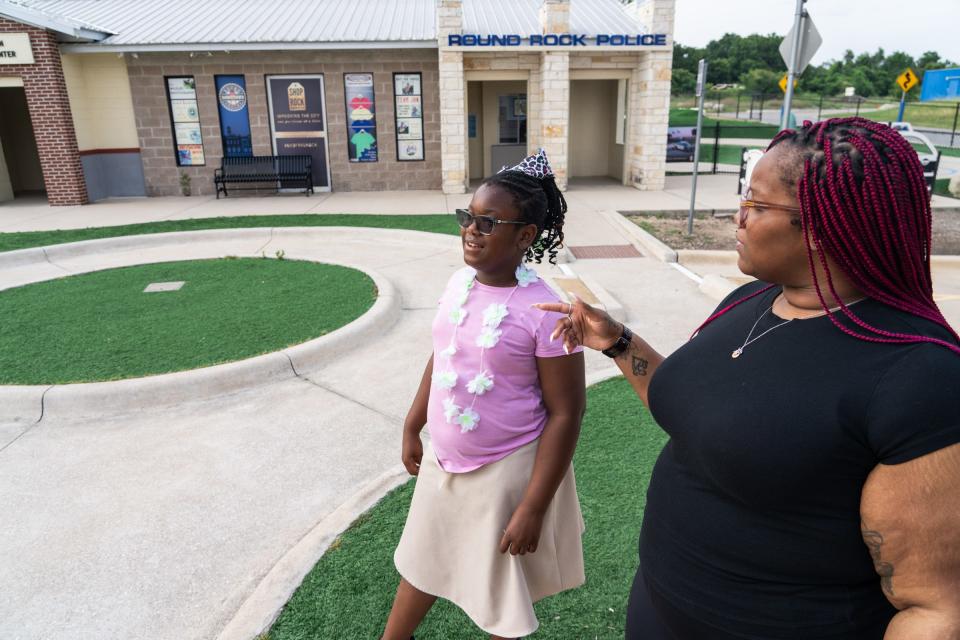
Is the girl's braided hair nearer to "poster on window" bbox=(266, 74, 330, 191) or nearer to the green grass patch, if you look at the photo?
"poster on window" bbox=(266, 74, 330, 191)

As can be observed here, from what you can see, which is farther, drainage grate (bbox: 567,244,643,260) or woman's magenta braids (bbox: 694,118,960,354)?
drainage grate (bbox: 567,244,643,260)

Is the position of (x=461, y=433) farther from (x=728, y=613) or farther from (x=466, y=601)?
(x=728, y=613)

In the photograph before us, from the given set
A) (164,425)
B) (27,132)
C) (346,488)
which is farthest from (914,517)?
(27,132)

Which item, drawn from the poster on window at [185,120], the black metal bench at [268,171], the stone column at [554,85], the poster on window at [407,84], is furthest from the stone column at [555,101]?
the poster on window at [185,120]

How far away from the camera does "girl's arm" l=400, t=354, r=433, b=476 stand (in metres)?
2.52

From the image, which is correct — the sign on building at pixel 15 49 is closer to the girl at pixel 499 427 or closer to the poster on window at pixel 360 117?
the poster on window at pixel 360 117

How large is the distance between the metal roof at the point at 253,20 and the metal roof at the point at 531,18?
1.19 metres

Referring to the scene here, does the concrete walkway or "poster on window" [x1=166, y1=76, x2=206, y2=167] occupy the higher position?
"poster on window" [x1=166, y1=76, x2=206, y2=167]

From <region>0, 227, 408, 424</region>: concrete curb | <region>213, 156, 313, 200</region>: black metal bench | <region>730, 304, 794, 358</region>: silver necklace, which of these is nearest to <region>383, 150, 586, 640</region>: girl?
<region>730, 304, 794, 358</region>: silver necklace

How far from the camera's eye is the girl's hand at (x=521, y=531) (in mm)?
2092

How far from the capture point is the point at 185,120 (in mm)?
16172

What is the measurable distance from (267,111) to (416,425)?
602 inches

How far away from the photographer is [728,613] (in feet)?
4.88

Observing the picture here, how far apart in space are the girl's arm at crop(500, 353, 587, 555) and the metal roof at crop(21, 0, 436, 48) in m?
14.6
